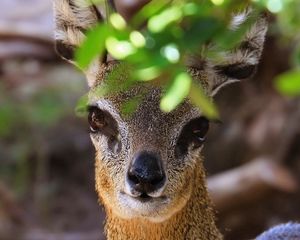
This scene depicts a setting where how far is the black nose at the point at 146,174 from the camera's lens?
3293 mm

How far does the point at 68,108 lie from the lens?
31.0 ft

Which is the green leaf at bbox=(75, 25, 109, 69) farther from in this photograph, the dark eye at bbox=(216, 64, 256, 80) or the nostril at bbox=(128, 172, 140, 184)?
the dark eye at bbox=(216, 64, 256, 80)

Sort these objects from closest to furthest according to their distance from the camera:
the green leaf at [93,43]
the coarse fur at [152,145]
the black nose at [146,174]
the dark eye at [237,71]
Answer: the green leaf at [93,43] → the black nose at [146,174] → the coarse fur at [152,145] → the dark eye at [237,71]

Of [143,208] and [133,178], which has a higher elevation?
[133,178]

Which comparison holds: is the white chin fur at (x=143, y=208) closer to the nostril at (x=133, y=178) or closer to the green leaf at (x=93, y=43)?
the nostril at (x=133, y=178)

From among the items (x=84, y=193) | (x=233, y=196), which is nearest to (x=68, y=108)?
(x=84, y=193)

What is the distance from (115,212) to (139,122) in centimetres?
45

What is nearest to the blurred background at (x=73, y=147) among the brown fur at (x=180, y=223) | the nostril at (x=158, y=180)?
the brown fur at (x=180, y=223)

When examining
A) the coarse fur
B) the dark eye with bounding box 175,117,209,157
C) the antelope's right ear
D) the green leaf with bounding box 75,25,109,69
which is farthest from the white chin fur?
the green leaf with bounding box 75,25,109,69

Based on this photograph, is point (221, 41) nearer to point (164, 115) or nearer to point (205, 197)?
point (164, 115)

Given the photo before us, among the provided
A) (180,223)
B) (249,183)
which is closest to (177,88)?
(180,223)

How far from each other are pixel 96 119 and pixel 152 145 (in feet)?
1.30

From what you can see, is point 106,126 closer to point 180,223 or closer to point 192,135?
point 192,135

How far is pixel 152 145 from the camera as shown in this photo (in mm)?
3506
